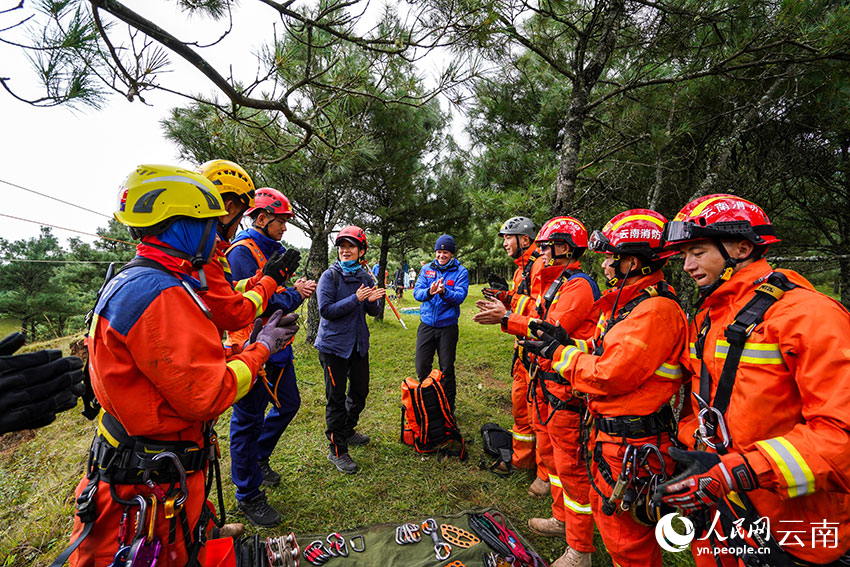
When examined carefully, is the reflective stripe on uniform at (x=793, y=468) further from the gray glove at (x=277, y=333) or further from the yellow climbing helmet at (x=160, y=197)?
the yellow climbing helmet at (x=160, y=197)

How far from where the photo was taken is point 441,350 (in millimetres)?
5199

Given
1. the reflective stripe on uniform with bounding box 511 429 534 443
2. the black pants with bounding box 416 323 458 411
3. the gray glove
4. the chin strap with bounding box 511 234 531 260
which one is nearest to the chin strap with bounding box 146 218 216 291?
the gray glove

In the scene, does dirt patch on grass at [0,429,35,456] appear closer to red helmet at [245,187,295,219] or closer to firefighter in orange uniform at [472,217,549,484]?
red helmet at [245,187,295,219]

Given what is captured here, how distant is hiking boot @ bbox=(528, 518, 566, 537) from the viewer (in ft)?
10.5

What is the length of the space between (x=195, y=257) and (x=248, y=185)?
1.30m

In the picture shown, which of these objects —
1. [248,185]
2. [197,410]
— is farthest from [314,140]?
[197,410]

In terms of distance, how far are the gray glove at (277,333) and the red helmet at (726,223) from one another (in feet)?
7.82

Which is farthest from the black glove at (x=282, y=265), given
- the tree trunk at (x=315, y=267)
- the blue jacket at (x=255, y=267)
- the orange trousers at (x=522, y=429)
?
the tree trunk at (x=315, y=267)

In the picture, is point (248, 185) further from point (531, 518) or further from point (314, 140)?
point (531, 518)

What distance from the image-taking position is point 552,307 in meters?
3.28

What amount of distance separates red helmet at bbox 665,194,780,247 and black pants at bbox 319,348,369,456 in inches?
141

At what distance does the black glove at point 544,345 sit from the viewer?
2.54 m

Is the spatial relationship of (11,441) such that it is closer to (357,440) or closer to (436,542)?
(357,440)

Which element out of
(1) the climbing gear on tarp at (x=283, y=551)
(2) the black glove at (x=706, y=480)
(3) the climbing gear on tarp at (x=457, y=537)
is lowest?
(3) the climbing gear on tarp at (x=457, y=537)
